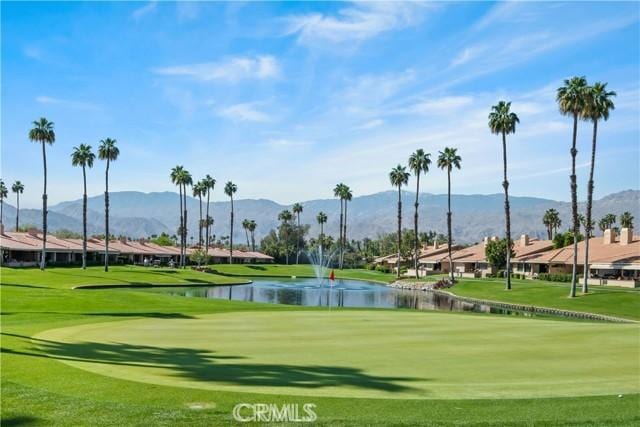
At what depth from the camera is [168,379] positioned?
13047mm

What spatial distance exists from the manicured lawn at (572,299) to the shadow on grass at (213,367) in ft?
117

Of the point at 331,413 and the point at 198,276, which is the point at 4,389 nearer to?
the point at 331,413

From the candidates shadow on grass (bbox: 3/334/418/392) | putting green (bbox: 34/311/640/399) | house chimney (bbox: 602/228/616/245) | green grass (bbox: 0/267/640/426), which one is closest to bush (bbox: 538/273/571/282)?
house chimney (bbox: 602/228/616/245)

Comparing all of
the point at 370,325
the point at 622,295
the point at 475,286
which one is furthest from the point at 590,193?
the point at 370,325

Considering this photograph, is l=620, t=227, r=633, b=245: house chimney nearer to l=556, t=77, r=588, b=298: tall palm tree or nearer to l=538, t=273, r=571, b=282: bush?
l=538, t=273, r=571, b=282: bush

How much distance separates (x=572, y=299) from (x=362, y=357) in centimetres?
4160

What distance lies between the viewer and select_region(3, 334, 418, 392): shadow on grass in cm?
1296

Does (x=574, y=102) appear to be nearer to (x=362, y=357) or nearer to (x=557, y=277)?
(x=557, y=277)

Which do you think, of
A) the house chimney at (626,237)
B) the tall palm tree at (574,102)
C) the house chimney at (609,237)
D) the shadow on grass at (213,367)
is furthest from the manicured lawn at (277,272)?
the shadow on grass at (213,367)

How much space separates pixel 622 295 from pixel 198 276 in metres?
56.1

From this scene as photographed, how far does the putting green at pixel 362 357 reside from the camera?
12.9m

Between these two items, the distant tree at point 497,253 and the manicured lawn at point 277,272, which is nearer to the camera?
the distant tree at point 497,253

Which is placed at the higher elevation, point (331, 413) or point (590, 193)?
point (590, 193)

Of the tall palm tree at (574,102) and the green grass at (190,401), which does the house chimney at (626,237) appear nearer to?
the tall palm tree at (574,102)
